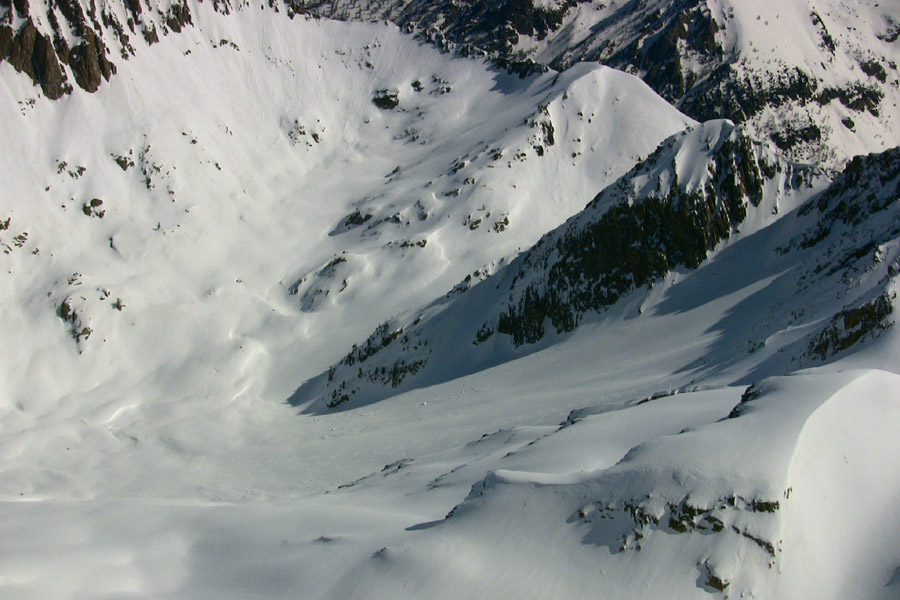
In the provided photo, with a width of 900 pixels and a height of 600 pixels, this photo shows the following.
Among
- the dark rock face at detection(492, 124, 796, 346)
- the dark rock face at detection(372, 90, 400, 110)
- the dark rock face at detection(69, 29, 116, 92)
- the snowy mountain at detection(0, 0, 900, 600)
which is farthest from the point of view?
the dark rock face at detection(372, 90, 400, 110)

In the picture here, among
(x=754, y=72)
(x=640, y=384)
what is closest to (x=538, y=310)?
(x=640, y=384)

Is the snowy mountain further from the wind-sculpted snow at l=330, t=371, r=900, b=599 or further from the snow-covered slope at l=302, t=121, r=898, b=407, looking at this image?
the snow-covered slope at l=302, t=121, r=898, b=407

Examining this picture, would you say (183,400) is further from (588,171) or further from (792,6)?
(792,6)

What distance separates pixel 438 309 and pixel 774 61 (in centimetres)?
7952

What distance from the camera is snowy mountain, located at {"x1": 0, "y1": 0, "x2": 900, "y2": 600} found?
31.7ft

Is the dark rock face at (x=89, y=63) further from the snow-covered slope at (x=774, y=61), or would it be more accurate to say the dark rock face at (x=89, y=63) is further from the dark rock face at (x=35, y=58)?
the snow-covered slope at (x=774, y=61)

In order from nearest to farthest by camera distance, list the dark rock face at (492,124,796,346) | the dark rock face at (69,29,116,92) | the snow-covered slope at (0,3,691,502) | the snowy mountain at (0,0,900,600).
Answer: the snowy mountain at (0,0,900,600)
the dark rock face at (492,124,796,346)
the snow-covered slope at (0,3,691,502)
the dark rock face at (69,29,116,92)

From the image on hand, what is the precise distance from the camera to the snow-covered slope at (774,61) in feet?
310

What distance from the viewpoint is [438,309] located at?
44594mm

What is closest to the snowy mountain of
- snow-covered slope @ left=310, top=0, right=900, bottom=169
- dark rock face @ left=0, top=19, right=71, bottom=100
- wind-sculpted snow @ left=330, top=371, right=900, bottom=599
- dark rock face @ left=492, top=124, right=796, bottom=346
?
wind-sculpted snow @ left=330, top=371, right=900, bottom=599

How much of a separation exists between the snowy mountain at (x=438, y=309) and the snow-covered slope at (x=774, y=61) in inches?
23.3

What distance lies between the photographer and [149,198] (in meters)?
64.3

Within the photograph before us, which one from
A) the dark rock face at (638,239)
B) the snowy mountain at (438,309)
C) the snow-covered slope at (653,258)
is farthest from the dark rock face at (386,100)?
the dark rock face at (638,239)

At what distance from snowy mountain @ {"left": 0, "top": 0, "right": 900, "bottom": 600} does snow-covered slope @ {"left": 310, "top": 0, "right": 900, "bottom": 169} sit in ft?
1.94
